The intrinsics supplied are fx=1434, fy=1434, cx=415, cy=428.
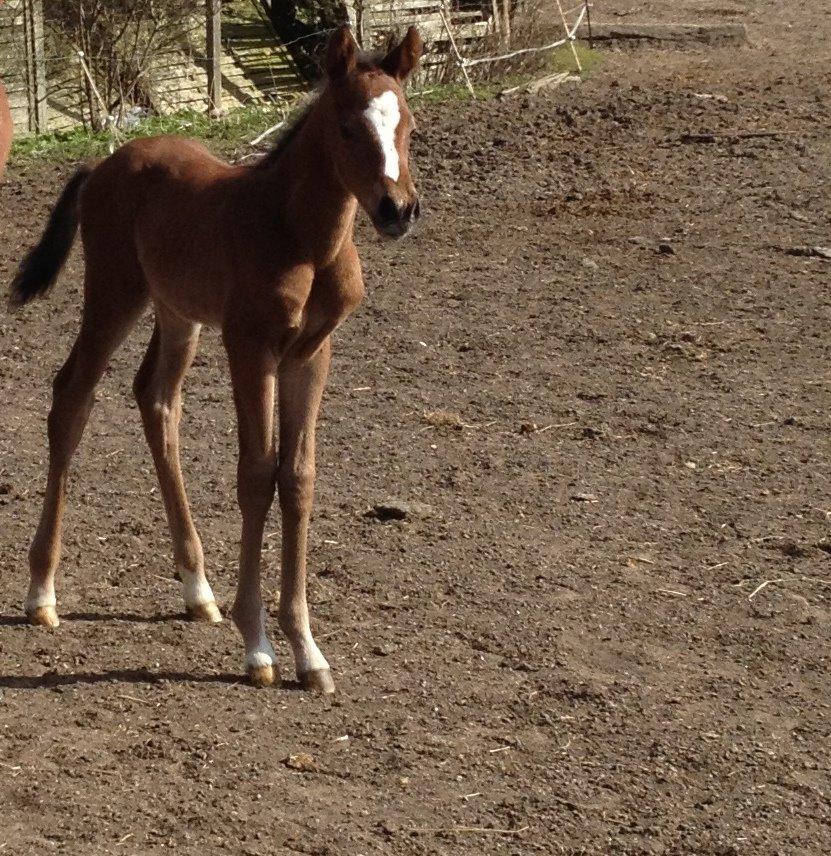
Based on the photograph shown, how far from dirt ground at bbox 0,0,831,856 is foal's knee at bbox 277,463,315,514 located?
59 centimetres

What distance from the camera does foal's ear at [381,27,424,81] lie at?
4207 mm

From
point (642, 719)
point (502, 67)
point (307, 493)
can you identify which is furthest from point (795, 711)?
point (502, 67)

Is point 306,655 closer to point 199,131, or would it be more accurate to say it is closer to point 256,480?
point 256,480

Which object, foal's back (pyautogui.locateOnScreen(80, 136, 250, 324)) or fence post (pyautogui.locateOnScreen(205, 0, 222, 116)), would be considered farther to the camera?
fence post (pyautogui.locateOnScreen(205, 0, 222, 116))

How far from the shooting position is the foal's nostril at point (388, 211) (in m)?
3.91

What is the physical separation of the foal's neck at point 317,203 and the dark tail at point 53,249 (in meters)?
1.20

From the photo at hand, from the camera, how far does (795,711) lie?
14.7 feet

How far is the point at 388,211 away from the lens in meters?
3.91

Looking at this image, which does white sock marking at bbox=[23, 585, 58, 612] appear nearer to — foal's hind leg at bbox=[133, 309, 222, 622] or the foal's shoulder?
foal's hind leg at bbox=[133, 309, 222, 622]

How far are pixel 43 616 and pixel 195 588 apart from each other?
52 cm

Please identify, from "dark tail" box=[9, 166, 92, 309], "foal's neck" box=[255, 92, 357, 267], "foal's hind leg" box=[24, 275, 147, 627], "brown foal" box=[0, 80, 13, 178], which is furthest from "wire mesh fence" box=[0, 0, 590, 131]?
"brown foal" box=[0, 80, 13, 178]

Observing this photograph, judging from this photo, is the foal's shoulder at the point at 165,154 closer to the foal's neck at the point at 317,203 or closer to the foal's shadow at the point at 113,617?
the foal's neck at the point at 317,203

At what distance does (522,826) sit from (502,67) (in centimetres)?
1223

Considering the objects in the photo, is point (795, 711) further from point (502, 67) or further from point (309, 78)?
point (309, 78)
